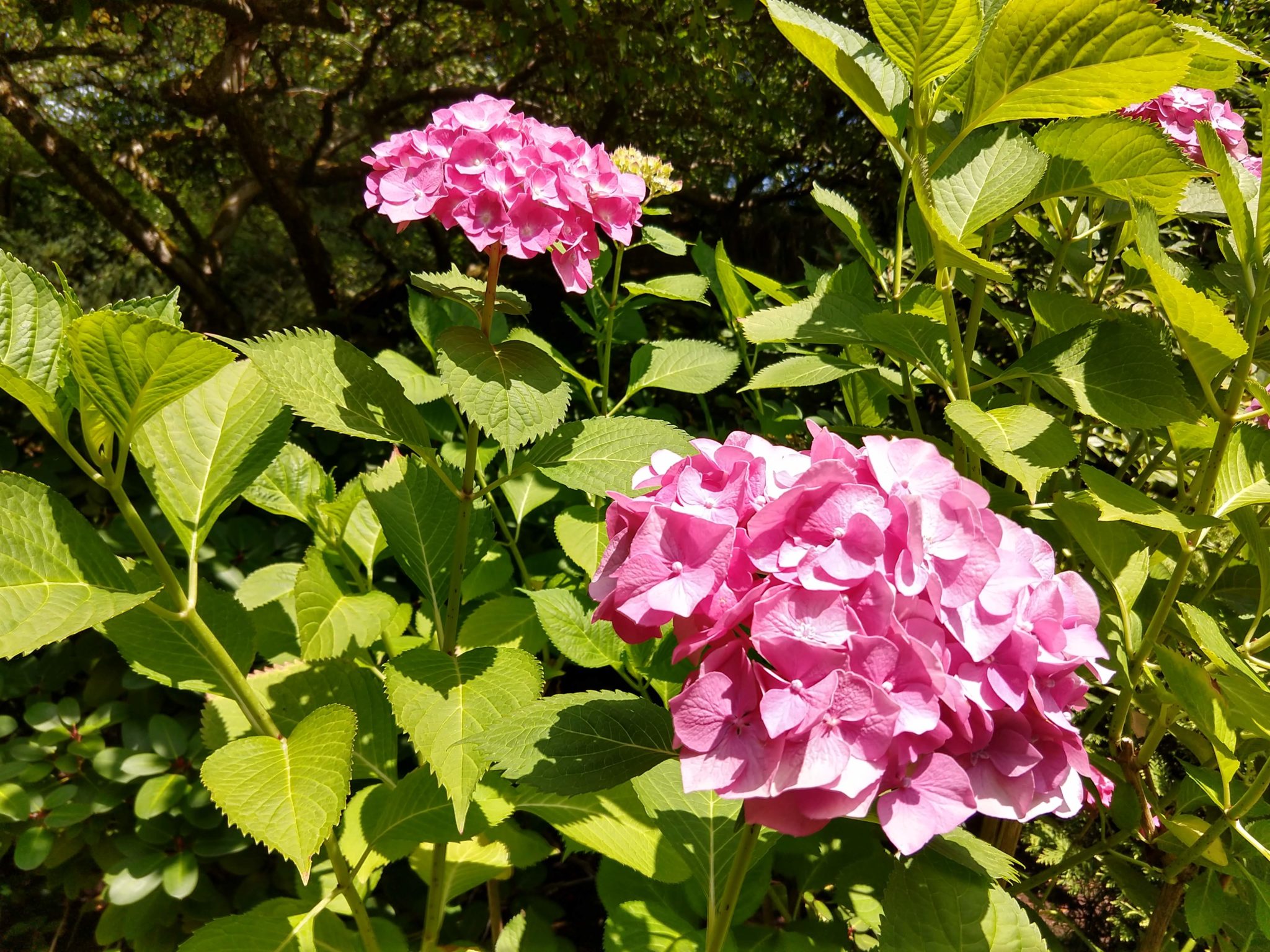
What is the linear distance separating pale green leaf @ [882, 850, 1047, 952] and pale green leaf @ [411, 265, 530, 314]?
3.01 feet

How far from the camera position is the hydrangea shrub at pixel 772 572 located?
26.5 inches

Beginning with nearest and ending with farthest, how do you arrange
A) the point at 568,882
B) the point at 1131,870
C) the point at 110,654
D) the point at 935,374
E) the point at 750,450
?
the point at 750,450 → the point at 935,374 → the point at 1131,870 → the point at 568,882 → the point at 110,654

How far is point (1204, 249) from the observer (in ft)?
7.00

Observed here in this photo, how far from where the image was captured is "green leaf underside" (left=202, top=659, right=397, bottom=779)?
1291mm

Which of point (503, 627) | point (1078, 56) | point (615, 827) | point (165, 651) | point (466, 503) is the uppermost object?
point (1078, 56)

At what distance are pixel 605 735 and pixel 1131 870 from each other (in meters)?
1.03

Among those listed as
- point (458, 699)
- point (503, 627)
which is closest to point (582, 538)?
point (503, 627)

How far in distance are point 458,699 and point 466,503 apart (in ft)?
1.04

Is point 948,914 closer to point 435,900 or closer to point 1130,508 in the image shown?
point 1130,508

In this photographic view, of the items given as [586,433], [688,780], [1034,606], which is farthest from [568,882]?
[1034,606]

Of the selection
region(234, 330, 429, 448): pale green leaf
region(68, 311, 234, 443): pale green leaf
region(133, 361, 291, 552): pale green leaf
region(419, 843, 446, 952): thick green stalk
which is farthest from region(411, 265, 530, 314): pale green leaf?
region(419, 843, 446, 952): thick green stalk

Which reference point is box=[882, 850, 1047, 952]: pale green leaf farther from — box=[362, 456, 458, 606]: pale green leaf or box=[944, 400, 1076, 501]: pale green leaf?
box=[362, 456, 458, 606]: pale green leaf

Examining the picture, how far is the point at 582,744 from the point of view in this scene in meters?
0.82

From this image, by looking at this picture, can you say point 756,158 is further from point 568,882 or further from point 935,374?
point 568,882
